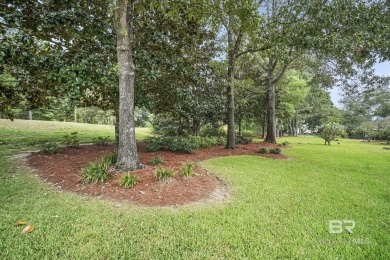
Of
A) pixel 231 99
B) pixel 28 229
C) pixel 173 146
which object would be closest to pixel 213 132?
pixel 231 99

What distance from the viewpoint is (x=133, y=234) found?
254 centimetres

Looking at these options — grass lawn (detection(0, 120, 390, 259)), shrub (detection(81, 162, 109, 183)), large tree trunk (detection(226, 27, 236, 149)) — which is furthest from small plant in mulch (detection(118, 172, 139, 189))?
large tree trunk (detection(226, 27, 236, 149))

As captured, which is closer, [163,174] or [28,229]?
[28,229]

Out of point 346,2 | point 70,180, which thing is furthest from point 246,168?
point 346,2

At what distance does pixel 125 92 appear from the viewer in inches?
185

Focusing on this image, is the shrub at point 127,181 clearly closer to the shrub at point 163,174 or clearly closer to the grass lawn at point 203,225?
the shrub at point 163,174

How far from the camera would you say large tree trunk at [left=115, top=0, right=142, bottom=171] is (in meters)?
4.62

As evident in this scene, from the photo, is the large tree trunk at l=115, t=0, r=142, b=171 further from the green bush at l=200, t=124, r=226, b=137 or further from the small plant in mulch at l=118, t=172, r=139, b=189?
the green bush at l=200, t=124, r=226, b=137

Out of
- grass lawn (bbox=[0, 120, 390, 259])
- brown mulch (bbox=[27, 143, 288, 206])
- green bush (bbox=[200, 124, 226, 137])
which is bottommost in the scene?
grass lawn (bbox=[0, 120, 390, 259])

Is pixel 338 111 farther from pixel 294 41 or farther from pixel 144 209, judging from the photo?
pixel 144 209

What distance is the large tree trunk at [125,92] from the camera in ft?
15.2

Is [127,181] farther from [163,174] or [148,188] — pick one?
[163,174]

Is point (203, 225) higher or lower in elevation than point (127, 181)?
lower

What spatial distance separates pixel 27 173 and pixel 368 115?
165 ft
